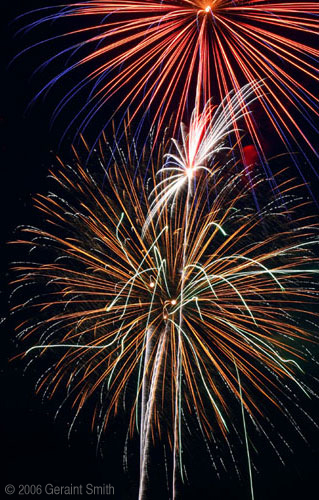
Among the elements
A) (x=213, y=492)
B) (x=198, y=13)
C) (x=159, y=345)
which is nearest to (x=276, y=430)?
(x=213, y=492)

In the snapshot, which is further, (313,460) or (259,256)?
(313,460)

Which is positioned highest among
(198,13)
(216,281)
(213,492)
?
(198,13)

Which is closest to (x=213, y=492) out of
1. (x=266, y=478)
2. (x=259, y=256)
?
(x=266, y=478)

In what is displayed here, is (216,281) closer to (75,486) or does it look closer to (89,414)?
(89,414)

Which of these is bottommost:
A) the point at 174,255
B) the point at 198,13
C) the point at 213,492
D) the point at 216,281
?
the point at 213,492

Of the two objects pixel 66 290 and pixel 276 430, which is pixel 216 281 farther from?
pixel 276 430

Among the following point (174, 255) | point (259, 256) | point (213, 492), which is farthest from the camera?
point (213, 492)

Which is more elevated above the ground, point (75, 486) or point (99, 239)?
point (99, 239)

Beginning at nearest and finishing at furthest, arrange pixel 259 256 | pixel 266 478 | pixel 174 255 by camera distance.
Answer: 1. pixel 259 256
2. pixel 174 255
3. pixel 266 478

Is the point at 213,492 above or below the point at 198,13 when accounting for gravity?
below
